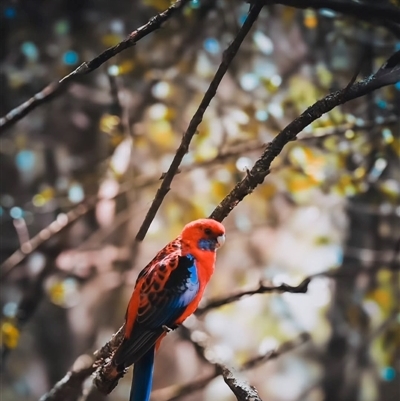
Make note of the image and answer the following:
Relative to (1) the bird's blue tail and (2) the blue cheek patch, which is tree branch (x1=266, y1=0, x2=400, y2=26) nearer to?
(2) the blue cheek patch

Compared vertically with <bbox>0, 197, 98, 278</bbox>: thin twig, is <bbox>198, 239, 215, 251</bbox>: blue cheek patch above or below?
below

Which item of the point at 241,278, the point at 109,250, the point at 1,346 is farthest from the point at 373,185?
the point at 1,346

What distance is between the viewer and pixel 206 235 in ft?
2.38

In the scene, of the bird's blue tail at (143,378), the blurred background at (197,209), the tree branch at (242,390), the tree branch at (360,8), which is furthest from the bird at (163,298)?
the blurred background at (197,209)

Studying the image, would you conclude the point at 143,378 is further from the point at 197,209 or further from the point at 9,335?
the point at 197,209

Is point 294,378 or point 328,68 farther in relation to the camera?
point 294,378

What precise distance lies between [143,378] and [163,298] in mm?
107

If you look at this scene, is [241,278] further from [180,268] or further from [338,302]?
[180,268]

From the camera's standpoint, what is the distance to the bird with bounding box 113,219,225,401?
68cm

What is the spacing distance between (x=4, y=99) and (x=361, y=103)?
1.01 m

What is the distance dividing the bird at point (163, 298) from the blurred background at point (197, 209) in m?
0.65

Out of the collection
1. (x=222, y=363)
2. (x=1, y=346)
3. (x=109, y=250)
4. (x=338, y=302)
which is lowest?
(x=222, y=363)

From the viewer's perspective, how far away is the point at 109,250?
61.5 inches

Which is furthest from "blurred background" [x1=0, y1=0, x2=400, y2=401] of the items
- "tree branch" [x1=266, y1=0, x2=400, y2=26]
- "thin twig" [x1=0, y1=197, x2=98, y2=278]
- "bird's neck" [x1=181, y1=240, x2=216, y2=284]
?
"bird's neck" [x1=181, y1=240, x2=216, y2=284]
